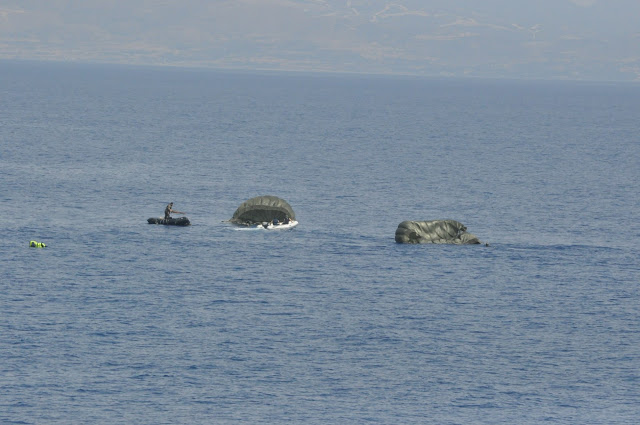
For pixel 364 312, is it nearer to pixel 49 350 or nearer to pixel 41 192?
pixel 49 350

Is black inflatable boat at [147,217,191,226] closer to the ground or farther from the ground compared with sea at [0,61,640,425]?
farther from the ground

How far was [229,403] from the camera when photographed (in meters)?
85.9

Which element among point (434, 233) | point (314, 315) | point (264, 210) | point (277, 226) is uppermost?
point (264, 210)

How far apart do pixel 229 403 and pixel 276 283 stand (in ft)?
121

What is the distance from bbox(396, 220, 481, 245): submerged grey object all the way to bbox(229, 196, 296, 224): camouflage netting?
1639 cm

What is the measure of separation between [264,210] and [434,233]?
900 inches

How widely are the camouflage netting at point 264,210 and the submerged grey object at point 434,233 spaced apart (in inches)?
645

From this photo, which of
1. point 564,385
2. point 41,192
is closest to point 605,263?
point 564,385

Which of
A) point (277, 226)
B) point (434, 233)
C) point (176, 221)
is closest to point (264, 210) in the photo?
point (277, 226)

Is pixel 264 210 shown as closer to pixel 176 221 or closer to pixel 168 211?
pixel 176 221

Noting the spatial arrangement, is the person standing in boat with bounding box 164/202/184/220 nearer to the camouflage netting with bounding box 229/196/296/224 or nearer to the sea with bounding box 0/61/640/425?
the sea with bounding box 0/61/640/425

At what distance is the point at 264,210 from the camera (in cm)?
15000

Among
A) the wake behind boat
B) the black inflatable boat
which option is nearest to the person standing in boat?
the black inflatable boat

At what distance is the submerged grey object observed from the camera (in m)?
142
